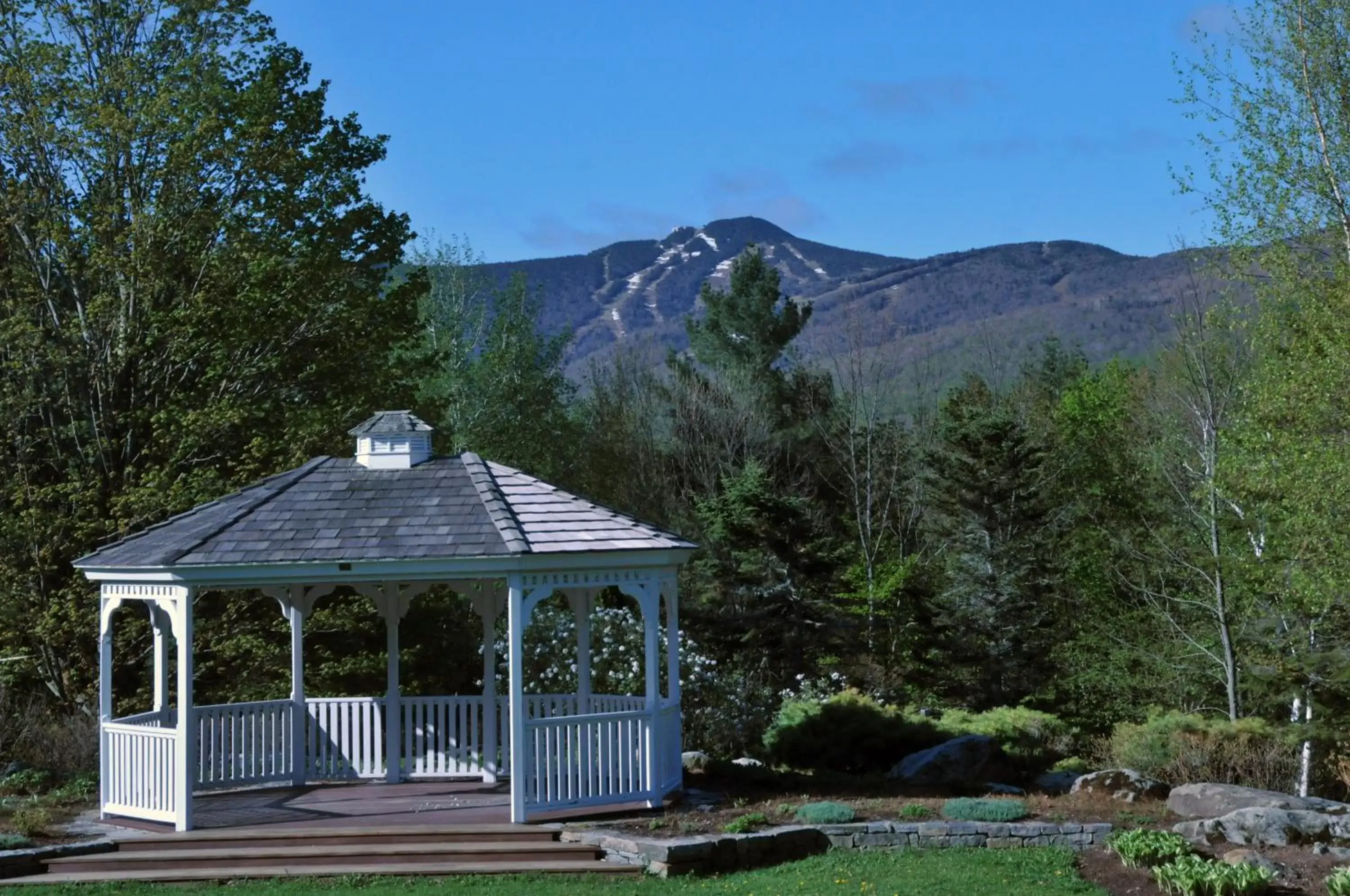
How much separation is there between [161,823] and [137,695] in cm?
684

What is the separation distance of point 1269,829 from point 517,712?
7.27 metres

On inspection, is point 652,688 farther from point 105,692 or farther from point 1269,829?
point 1269,829

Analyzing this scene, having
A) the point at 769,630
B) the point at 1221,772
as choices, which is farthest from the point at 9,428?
the point at 1221,772

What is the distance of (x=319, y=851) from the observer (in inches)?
505

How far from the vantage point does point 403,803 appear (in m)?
14.9

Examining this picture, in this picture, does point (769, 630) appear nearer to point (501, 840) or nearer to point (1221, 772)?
point (1221, 772)

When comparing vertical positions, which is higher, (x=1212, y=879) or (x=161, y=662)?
(x=161, y=662)

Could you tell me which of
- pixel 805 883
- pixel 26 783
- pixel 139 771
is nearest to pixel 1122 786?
pixel 805 883

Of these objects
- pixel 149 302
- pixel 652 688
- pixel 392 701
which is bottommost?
pixel 392 701

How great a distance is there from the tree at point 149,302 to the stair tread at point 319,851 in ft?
24.8

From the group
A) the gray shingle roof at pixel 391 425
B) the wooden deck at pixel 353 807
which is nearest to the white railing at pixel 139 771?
the wooden deck at pixel 353 807

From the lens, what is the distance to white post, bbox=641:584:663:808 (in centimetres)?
1419

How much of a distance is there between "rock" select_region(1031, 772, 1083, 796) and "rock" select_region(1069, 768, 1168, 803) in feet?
5.28

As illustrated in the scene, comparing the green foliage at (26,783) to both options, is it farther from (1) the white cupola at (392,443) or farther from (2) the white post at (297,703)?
(1) the white cupola at (392,443)
